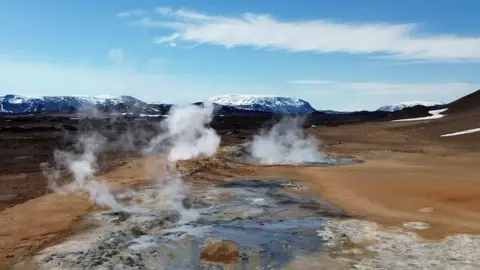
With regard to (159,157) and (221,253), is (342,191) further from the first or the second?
(159,157)

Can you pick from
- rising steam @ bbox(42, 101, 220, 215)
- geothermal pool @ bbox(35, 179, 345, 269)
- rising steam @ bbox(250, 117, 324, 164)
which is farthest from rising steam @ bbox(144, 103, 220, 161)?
geothermal pool @ bbox(35, 179, 345, 269)

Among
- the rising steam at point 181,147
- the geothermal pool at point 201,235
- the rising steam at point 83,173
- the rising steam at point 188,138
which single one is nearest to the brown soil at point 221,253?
the geothermal pool at point 201,235

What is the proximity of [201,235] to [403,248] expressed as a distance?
236 inches

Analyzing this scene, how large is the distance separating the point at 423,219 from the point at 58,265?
40.9 ft

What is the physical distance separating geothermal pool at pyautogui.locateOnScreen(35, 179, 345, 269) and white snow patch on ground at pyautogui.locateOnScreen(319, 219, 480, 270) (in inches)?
42.6

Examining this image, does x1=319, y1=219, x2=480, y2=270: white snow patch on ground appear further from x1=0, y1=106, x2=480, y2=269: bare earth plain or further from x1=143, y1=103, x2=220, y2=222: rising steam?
x1=143, y1=103, x2=220, y2=222: rising steam

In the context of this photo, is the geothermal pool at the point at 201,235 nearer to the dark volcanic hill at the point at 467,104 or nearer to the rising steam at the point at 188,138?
the rising steam at the point at 188,138

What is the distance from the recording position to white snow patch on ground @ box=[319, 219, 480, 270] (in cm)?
1176

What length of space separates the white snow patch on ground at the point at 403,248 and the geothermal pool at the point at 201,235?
Result: 42.6 inches

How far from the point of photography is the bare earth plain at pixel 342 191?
14952mm

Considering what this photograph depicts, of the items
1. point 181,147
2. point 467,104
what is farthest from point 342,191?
point 467,104

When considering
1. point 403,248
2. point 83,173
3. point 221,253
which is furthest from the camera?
point 83,173

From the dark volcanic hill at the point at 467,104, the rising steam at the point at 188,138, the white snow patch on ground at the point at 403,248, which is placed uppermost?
the dark volcanic hill at the point at 467,104

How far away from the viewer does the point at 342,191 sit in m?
23.2
